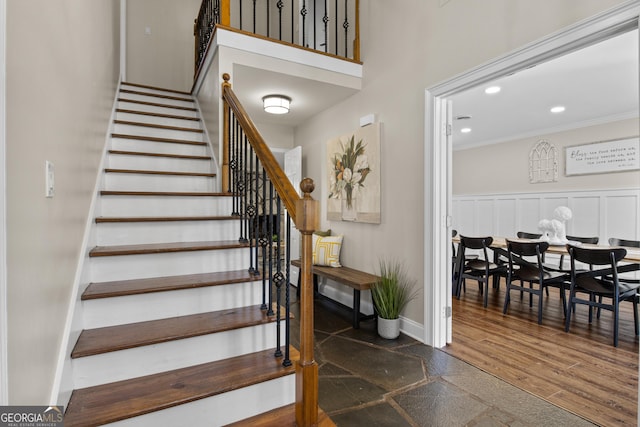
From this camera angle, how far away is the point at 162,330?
1.59 m

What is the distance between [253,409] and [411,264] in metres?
1.85

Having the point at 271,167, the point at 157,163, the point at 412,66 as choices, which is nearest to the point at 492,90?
the point at 412,66

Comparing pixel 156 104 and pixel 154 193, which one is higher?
pixel 156 104

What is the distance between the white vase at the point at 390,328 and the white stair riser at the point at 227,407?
55.3 inches

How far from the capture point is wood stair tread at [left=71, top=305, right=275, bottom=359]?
1.43m

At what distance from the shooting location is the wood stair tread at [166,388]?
4.06 ft

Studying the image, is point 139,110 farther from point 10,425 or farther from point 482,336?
point 482,336

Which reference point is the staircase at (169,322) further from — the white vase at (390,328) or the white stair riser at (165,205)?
the white vase at (390,328)

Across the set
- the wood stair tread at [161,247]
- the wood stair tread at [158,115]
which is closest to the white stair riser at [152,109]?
the wood stair tread at [158,115]

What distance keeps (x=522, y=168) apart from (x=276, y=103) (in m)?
4.90

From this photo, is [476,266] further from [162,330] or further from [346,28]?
[162,330]

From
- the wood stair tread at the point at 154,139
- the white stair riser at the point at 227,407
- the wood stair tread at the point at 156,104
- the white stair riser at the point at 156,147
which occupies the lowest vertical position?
the white stair riser at the point at 227,407

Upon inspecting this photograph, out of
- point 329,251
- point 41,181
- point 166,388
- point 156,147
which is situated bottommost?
point 166,388

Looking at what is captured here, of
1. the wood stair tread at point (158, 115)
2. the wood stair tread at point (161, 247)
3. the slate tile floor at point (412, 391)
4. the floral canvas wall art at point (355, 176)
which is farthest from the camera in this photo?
the wood stair tread at point (158, 115)
